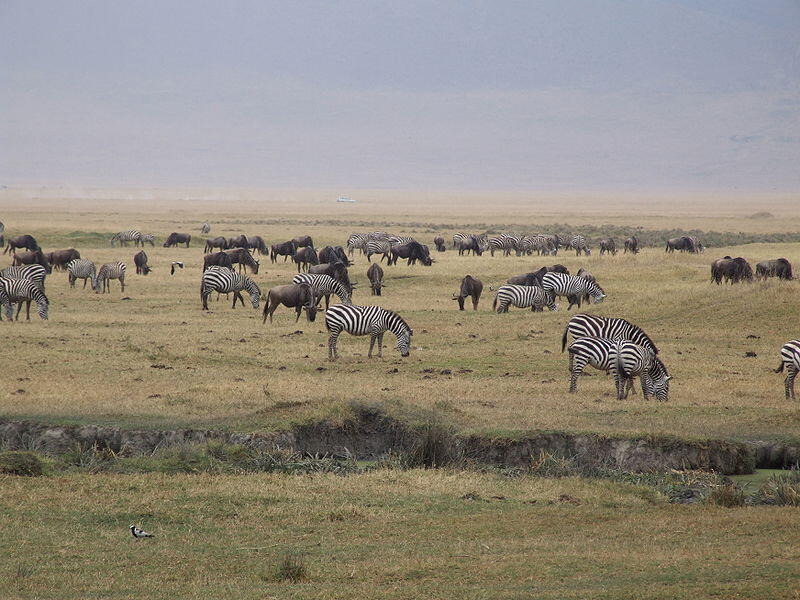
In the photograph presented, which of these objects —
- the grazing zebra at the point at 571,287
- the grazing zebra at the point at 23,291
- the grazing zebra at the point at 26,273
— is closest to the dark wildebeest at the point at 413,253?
the grazing zebra at the point at 571,287

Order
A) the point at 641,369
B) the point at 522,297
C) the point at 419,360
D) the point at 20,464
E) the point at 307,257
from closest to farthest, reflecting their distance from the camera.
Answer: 1. the point at 20,464
2. the point at 641,369
3. the point at 419,360
4. the point at 522,297
5. the point at 307,257

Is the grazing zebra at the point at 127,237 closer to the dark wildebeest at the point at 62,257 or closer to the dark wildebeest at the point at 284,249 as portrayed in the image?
the dark wildebeest at the point at 284,249

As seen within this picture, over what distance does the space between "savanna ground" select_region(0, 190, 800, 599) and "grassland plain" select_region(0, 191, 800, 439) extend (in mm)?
82

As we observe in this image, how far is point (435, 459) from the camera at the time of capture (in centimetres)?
1473

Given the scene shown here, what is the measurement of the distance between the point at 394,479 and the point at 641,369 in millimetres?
6829

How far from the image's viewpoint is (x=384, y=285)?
40250mm

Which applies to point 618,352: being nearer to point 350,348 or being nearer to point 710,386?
point 710,386

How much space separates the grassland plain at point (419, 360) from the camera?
656 inches

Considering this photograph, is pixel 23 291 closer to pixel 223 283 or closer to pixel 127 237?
pixel 223 283

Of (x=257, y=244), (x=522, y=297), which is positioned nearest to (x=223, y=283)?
(x=522, y=297)

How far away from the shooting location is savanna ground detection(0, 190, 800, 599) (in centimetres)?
923

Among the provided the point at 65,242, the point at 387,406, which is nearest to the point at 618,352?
the point at 387,406

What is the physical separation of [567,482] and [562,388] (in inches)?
280

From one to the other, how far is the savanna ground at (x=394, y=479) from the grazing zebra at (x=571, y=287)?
3.71 feet
